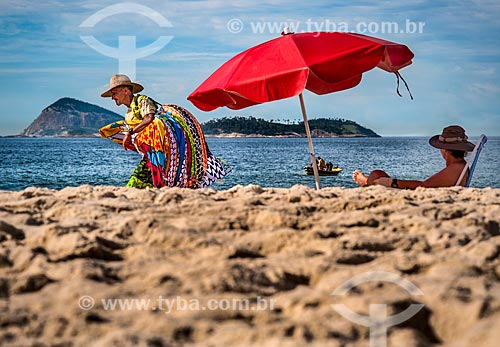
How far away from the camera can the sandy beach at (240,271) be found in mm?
2543

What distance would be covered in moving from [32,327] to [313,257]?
1.42 m

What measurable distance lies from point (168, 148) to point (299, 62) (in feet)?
7.92

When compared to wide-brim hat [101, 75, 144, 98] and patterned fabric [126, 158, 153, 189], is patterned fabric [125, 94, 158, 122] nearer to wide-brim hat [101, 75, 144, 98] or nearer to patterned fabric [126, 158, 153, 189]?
wide-brim hat [101, 75, 144, 98]

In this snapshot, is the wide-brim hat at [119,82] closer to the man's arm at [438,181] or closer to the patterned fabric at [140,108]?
the patterned fabric at [140,108]

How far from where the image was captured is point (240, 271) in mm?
3023

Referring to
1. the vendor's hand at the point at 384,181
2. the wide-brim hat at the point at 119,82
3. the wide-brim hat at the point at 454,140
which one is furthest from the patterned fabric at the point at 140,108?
the wide-brim hat at the point at 454,140

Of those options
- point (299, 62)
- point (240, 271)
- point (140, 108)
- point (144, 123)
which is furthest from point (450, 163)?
point (240, 271)

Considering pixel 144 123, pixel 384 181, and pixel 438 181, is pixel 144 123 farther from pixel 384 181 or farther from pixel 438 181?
pixel 438 181

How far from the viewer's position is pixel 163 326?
2.55 m

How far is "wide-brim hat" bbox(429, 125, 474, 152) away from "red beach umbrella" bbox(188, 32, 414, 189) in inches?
37.5

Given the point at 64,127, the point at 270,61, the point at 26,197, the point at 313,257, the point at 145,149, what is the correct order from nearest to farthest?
the point at 313,257 → the point at 26,197 → the point at 270,61 → the point at 145,149 → the point at 64,127

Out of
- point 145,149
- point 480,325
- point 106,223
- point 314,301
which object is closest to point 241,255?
point 314,301

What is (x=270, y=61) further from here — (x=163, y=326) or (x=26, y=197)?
(x=163, y=326)

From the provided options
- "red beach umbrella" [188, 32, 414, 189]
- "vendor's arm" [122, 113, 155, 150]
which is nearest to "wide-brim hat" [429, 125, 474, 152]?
"red beach umbrella" [188, 32, 414, 189]
